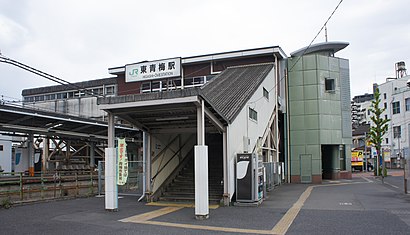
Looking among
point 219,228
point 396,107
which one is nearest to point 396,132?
point 396,107

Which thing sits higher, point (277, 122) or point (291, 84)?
point (291, 84)

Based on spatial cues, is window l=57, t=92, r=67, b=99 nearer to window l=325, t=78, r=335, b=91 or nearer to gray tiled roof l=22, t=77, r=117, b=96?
gray tiled roof l=22, t=77, r=117, b=96

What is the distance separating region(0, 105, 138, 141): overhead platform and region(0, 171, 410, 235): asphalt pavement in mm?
5780

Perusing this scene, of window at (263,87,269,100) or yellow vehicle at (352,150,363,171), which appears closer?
window at (263,87,269,100)

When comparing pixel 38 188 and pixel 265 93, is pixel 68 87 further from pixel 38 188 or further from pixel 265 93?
pixel 38 188

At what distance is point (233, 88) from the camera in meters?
18.9

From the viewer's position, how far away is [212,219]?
432 inches

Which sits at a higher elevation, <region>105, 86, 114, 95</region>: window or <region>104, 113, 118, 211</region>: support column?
<region>105, 86, 114, 95</region>: window

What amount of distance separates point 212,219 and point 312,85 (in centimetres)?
1808

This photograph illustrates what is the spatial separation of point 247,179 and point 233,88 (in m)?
6.38

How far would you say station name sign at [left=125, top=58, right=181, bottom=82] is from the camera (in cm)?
1409

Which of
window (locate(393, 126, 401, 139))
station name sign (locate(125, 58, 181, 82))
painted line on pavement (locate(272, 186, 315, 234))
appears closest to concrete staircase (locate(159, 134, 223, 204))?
painted line on pavement (locate(272, 186, 315, 234))

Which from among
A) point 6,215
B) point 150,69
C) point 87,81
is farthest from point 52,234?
point 87,81

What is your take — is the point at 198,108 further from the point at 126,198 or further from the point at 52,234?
the point at 126,198
